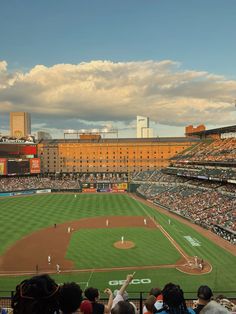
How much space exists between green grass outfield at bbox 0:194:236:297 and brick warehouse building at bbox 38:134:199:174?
57.8m

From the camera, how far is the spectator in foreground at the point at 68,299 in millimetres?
4371

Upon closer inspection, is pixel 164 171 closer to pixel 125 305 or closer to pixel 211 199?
pixel 211 199

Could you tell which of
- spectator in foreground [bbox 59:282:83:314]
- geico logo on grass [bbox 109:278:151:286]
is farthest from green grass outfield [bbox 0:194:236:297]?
spectator in foreground [bbox 59:282:83:314]

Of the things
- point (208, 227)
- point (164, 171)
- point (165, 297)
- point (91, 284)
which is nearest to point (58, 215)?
point (208, 227)

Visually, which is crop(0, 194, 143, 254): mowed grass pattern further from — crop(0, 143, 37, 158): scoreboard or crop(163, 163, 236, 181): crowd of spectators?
crop(0, 143, 37, 158): scoreboard

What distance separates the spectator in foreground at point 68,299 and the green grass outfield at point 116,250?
66.1ft

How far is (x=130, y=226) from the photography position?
162 feet

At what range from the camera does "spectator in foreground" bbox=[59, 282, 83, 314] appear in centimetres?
437

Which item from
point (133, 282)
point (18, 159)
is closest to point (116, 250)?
point (133, 282)

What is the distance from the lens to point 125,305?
15.5ft

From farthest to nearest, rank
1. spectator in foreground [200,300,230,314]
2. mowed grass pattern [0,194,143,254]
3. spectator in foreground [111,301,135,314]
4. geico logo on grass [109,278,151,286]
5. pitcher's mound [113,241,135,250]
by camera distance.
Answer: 1. mowed grass pattern [0,194,143,254]
2. pitcher's mound [113,241,135,250]
3. geico logo on grass [109,278,151,286]
4. spectator in foreground [111,301,135,314]
5. spectator in foreground [200,300,230,314]

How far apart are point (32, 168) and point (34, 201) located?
91.1 ft

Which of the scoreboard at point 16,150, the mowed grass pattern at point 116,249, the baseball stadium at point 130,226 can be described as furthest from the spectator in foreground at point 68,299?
the scoreboard at point 16,150

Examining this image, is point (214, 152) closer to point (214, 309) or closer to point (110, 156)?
point (110, 156)
